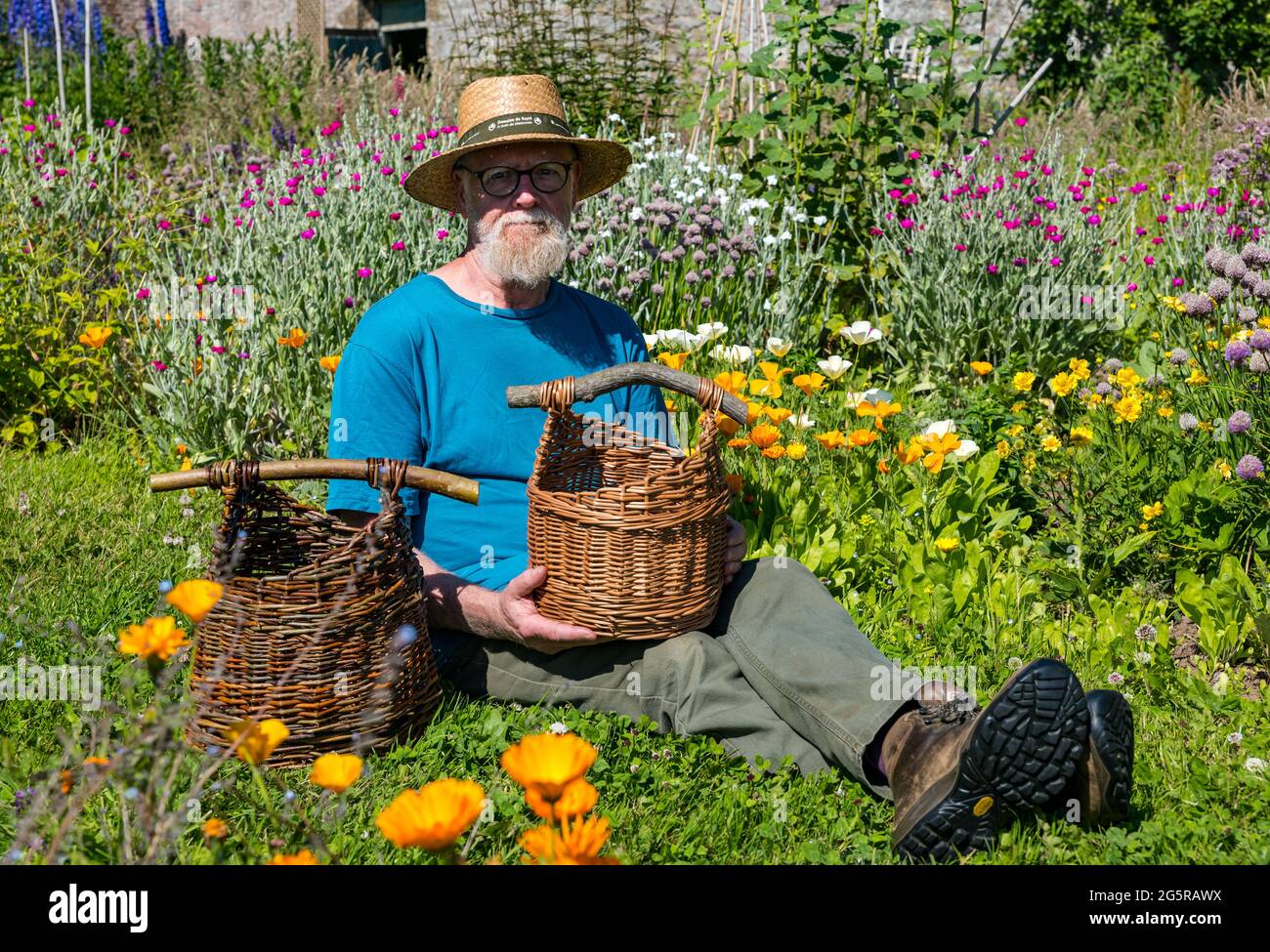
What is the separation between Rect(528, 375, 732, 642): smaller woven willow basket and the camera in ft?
7.93

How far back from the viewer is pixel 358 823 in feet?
7.40

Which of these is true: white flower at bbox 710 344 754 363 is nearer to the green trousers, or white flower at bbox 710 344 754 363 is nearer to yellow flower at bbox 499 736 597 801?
the green trousers

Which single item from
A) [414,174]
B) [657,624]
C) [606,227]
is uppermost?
[414,174]

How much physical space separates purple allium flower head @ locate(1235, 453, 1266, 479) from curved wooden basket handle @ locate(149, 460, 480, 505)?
193 centimetres

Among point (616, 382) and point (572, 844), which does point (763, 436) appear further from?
point (572, 844)

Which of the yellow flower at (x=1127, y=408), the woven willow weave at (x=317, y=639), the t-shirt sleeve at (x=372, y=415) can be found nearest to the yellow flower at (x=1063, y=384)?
the yellow flower at (x=1127, y=408)

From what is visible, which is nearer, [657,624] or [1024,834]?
[1024,834]

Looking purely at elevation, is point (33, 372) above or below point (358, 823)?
above
